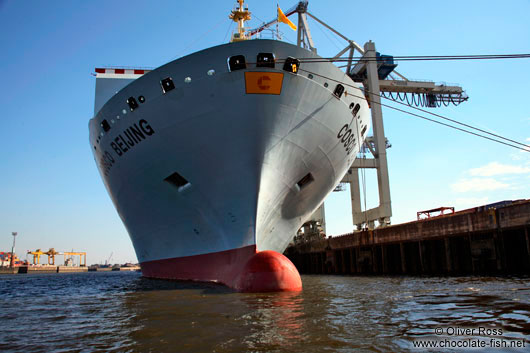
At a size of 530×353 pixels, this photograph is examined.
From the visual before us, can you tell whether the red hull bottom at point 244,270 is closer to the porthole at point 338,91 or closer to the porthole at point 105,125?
the porthole at point 105,125

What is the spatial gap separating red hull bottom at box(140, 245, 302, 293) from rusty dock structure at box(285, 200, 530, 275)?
829 cm

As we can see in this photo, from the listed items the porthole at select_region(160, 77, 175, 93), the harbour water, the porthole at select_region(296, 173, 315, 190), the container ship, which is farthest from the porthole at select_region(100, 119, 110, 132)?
the porthole at select_region(296, 173, 315, 190)

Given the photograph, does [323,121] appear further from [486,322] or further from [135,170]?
[486,322]

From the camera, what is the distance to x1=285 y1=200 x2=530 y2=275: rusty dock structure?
12.6 m

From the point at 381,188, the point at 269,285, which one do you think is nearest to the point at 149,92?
the point at 269,285

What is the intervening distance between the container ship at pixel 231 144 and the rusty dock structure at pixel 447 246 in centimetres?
672

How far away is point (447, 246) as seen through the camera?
14.9 meters

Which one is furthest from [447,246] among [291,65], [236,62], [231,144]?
[236,62]

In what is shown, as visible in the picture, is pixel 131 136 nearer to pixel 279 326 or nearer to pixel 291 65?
pixel 291 65

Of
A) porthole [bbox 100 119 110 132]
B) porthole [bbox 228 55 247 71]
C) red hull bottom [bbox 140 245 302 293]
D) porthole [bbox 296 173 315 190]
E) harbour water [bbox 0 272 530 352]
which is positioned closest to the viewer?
harbour water [bbox 0 272 530 352]

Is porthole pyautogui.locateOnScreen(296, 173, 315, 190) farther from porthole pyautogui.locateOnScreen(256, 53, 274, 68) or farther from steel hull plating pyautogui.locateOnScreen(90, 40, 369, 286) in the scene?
porthole pyautogui.locateOnScreen(256, 53, 274, 68)

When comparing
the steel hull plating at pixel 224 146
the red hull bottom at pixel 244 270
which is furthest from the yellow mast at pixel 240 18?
the red hull bottom at pixel 244 270

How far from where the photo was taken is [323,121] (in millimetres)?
11016

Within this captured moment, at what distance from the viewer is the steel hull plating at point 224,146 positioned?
9805 mm
